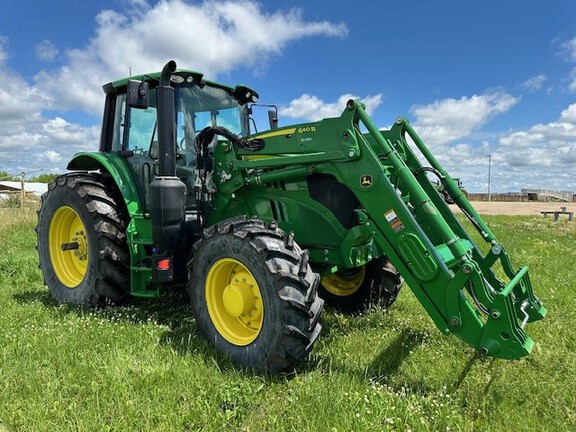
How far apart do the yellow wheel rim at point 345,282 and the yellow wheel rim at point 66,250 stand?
3060mm

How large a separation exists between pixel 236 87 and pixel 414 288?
342 cm

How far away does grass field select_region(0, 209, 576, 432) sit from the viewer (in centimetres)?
294

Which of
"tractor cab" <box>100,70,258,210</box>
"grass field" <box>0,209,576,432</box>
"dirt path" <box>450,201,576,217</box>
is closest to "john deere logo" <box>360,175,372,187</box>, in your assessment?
"grass field" <box>0,209,576,432</box>

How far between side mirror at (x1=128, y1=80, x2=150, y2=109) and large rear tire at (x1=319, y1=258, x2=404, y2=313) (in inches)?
116

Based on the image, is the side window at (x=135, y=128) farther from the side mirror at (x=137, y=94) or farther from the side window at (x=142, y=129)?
the side mirror at (x=137, y=94)

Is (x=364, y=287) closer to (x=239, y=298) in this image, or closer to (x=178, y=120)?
(x=239, y=298)

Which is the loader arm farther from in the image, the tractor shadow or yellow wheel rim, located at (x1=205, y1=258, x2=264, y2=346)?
the tractor shadow

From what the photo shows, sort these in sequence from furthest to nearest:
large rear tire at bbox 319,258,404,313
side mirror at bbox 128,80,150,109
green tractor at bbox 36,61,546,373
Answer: large rear tire at bbox 319,258,404,313, side mirror at bbox 128,80,150,109, green tractor at bbox 36,61,546,373

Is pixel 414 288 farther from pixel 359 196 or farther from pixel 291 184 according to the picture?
pixel 291 184

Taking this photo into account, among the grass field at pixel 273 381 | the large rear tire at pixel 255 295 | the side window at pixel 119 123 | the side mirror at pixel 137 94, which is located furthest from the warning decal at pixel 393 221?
the side window at pixel 119 123

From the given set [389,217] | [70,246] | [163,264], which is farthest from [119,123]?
[389,217]

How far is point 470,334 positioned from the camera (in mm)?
3176

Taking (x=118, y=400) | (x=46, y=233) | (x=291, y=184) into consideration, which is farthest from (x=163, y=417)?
(x=46, y=233)

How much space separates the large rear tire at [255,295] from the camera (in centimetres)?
346
